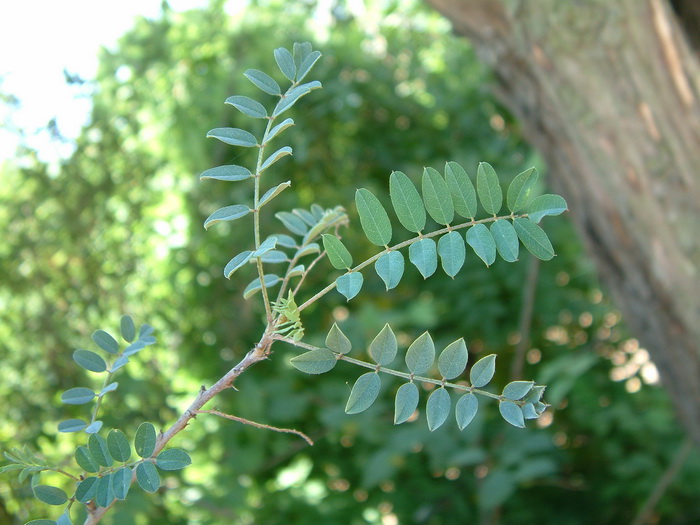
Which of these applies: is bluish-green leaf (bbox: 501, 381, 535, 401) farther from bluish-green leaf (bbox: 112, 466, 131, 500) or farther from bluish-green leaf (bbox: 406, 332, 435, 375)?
bluish-green leaf (bbox: 112, 466, 131, 500)

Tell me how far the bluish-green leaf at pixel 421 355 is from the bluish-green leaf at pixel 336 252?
7cm

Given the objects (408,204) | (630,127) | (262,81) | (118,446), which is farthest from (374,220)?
(630,127)

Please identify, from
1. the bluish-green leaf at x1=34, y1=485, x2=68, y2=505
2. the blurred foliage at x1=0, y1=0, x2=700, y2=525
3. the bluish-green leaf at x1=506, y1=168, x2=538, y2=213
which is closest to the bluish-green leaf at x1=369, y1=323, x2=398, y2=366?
the bluish-green leaf at x1=506, y1=168, x2=538, y2=213

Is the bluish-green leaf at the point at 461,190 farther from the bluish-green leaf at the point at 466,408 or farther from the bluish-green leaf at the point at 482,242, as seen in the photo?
the bluish-green leaf at the point at 466,408

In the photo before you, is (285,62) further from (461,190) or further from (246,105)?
(461,190)

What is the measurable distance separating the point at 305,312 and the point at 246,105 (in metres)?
1.50

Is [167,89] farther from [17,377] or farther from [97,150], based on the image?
[17,377]

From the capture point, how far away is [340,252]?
54 cm

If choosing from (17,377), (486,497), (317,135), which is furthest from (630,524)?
(17,377)

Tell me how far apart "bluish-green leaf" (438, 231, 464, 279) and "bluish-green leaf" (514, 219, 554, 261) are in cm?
4

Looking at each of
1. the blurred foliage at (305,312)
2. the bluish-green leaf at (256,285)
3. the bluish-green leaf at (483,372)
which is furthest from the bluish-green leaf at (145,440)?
the blurred foliage at (305,312)

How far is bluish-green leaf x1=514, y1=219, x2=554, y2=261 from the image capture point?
1.74ft

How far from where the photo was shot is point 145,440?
521mm

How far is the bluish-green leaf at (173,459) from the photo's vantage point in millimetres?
514
